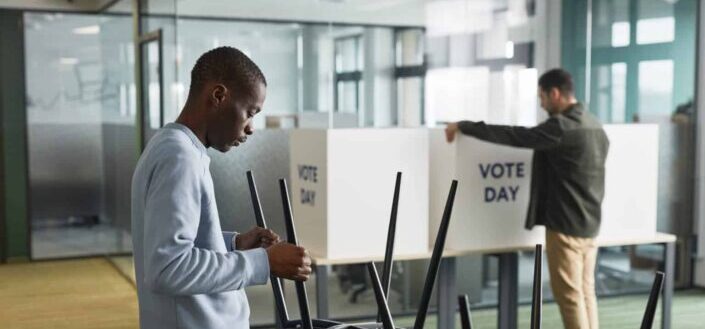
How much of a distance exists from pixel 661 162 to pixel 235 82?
16.9ft

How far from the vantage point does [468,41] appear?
6.15 metres

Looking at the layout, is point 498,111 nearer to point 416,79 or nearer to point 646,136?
point 416,79

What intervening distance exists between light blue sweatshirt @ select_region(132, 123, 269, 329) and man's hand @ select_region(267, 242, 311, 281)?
17 millimetres

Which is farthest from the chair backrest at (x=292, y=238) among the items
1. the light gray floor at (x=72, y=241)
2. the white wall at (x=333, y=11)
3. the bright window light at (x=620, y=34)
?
the light gray floor at (x=72, y=241)

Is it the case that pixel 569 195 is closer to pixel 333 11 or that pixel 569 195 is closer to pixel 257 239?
pixel 333 11

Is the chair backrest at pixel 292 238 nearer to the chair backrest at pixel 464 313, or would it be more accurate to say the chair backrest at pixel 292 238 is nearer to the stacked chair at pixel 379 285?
the stacked chair at pixel 379 285

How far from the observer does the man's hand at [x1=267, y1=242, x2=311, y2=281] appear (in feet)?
4.99

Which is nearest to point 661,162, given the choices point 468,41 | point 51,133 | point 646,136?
point 468,41

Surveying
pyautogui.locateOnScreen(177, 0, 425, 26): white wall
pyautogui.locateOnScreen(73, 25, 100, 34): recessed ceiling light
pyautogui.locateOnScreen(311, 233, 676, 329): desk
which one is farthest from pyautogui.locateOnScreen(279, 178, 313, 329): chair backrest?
pyautogui.locateOnScreen(73, 25, 100, 34): recessed ceiling light

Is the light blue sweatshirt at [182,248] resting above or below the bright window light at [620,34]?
below

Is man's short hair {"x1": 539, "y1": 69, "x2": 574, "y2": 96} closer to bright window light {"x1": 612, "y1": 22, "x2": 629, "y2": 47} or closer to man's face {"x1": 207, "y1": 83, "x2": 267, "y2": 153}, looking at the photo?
bright window light {"x1": 612, "y1": 22, "x2": 629, "y2": 47}

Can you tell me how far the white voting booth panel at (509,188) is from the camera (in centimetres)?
393

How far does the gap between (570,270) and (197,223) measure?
2.92 meters

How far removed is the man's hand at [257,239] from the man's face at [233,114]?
0.74ft
